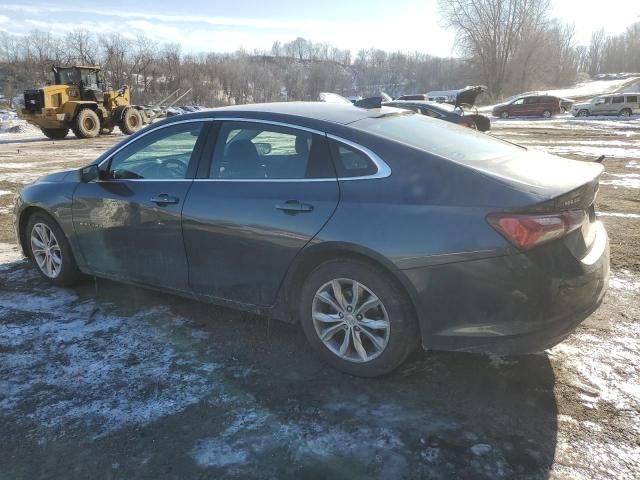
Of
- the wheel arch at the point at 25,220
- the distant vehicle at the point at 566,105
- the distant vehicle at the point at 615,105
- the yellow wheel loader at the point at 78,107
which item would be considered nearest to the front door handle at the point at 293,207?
the wheel arch at the point at 25,220

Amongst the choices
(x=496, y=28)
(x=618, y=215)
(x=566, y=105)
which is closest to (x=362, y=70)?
(x=496, y=28)

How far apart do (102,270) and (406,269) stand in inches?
104

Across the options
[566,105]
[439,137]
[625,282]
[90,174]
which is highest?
[566,105]

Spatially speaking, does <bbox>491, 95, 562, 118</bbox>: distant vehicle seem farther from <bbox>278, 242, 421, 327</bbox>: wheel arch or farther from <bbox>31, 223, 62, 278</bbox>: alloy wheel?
<bbox>278, 242, 421, 327</bbox>: wheel arch

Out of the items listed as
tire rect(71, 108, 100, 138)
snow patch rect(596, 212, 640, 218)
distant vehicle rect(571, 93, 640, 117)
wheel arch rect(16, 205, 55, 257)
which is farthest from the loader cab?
distant vehicle rect(571, 93, 640, 117)

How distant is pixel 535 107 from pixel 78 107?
30263 mm

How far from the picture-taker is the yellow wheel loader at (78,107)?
2098cm

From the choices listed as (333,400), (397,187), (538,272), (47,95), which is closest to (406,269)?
(397,187)

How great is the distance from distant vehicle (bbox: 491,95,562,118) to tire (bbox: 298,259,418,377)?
38.3 meters

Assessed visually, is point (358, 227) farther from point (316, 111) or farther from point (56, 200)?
point (56, 200)

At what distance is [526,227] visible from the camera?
99.0 inches

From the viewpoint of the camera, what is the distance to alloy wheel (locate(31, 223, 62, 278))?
4.51m

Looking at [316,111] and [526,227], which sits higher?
[316,111]

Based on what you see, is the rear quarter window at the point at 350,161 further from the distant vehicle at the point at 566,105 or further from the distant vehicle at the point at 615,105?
the distant vehicle at the point at 566,105
